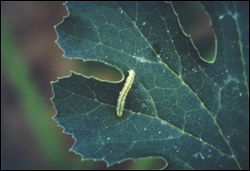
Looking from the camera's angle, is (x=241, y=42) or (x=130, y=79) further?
(x=241, y=42)

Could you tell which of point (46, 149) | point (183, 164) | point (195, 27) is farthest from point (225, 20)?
point (46, 149)

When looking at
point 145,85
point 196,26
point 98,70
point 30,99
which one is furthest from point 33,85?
point 145,85

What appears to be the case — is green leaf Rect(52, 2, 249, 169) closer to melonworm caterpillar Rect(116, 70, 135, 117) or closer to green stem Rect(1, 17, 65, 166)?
melonworm caterpillar Rect(116, 70, 135, 117)

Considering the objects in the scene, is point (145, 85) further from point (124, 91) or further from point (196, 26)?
point (196, 26)

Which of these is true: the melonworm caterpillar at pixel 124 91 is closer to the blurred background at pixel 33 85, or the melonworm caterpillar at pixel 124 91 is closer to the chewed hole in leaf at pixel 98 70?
the blurred background at pixel 33 85

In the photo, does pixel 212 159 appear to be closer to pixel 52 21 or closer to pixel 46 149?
pixel 46 149

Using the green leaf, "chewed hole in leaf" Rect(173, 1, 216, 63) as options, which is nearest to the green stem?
"chewed hole in leaf" Rect(173, 1, 216, 63)
